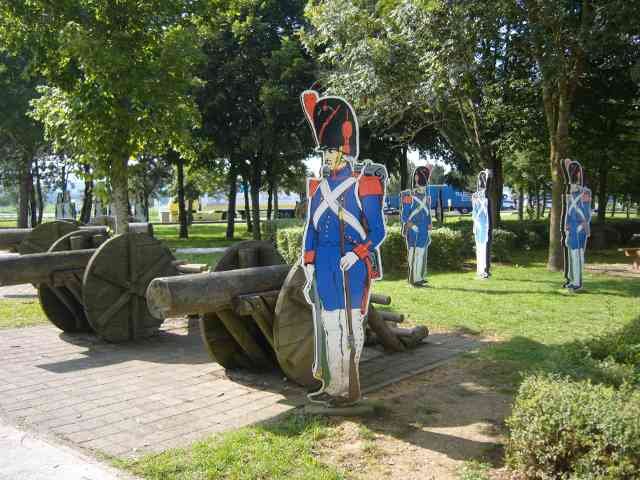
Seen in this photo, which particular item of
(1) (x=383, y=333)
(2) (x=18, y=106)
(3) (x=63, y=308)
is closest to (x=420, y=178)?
(1) (x=383, y=333)

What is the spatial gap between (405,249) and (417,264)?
2.89m

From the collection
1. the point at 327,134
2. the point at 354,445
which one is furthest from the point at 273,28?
the point at 354,445

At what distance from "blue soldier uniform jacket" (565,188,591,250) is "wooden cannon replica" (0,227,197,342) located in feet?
24.7

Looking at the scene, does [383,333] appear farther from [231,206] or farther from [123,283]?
[231,206]

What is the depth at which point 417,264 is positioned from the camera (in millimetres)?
13359

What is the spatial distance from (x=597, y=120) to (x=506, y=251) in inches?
285

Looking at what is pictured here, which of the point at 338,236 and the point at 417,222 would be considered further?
the point at 417,222

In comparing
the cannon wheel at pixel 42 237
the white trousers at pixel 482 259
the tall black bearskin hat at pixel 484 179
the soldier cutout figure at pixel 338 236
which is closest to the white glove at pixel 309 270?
the soldier cutout figure at pixel 338 236

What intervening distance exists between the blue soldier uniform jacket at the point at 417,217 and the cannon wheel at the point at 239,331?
694 cm

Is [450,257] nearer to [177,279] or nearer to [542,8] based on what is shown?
[542,8]

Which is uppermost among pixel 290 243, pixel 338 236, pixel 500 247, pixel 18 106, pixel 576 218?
pixel 18 106

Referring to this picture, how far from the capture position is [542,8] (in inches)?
518

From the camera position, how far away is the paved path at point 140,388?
16.7ft

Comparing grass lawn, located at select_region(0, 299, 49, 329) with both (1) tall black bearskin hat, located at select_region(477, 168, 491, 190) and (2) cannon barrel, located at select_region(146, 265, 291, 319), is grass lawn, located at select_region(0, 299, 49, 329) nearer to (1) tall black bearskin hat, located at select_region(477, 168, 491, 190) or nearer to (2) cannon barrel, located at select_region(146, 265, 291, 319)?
(2) cannon barrel, located at select_region(146, 265, 291, 319)
